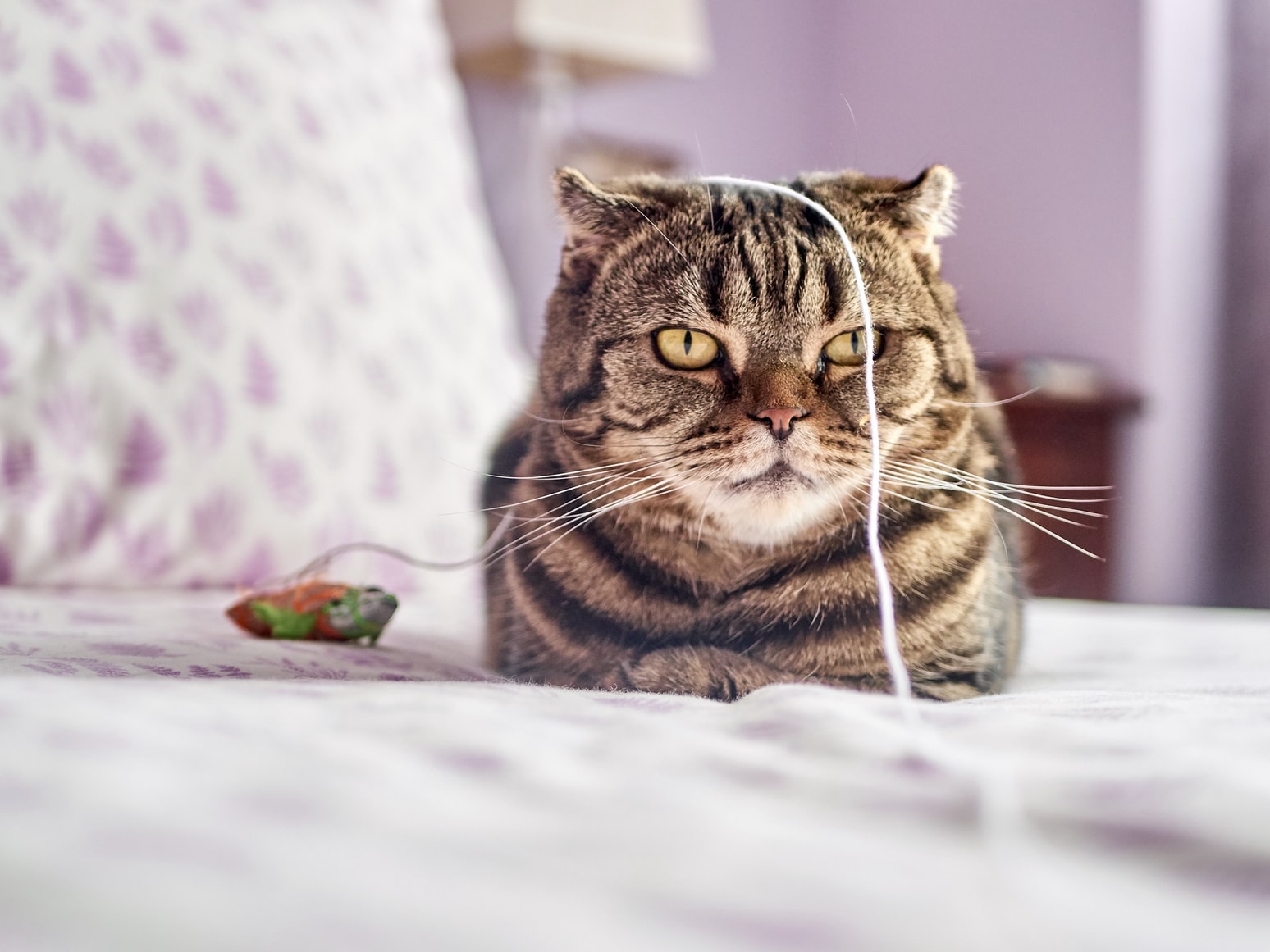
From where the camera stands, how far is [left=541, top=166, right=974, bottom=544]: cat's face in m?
0.70

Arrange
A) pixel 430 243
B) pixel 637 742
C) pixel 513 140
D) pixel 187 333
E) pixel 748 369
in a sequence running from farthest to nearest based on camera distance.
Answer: pixel 513 140 < pixel 430 243 < pixel 187 333 < pixel 748 369 < pixel 637 742

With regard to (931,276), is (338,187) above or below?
above

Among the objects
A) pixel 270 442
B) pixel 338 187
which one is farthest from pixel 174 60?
pixel 270 442

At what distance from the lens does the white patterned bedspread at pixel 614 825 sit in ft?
0.85

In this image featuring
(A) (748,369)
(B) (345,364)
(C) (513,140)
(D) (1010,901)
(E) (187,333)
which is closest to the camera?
(D) (1010,901)

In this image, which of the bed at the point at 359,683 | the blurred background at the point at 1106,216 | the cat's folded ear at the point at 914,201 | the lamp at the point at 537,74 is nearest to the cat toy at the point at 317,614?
the bed at the point at 359,683

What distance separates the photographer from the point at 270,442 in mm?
1062

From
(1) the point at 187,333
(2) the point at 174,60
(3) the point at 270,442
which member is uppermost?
(2) the point at 174,60

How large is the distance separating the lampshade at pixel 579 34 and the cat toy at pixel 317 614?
1623mm

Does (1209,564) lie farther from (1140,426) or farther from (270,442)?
(270,442)

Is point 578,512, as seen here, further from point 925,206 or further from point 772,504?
point 925,206

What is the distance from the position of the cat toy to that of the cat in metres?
0.11

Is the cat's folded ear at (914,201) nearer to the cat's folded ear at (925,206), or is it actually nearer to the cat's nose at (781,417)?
the cat's folded ear at (925,206)

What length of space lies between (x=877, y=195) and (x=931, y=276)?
8 centimetres
